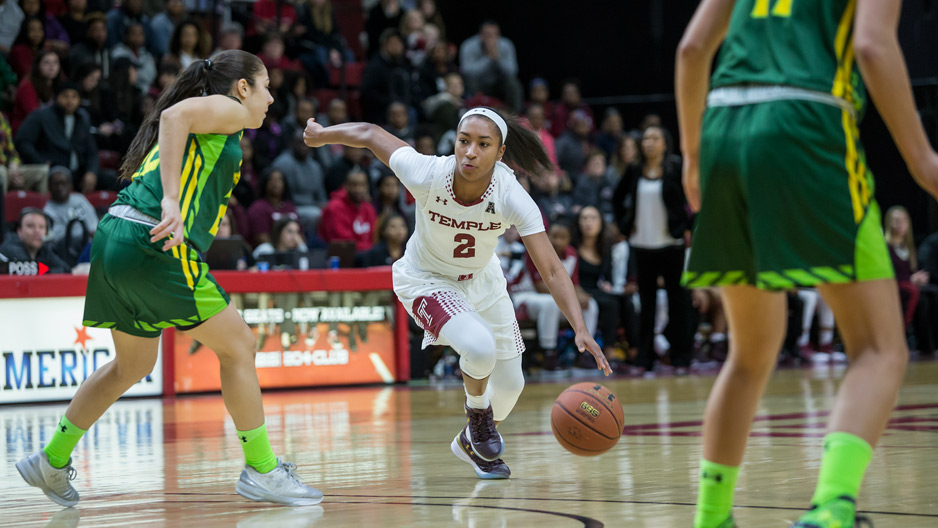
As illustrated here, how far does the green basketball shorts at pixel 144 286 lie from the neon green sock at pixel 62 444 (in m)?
0.43

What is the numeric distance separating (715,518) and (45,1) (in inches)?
504

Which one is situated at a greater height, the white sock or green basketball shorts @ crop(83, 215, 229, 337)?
green basketball shorts @ crop(83, 215, 229, 337)

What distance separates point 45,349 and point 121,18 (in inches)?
224

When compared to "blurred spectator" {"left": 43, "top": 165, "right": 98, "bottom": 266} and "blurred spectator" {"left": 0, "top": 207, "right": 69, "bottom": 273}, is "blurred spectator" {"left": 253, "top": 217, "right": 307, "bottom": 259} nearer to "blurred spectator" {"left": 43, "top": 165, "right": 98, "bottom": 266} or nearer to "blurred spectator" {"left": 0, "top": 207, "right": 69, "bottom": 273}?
"blurred spectator" {"left": 43, "top": 165, "right": 98, "bottom": 266}

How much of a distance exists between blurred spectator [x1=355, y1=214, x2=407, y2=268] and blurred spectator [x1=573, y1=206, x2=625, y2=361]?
2064mm

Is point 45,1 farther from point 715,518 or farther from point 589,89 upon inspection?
point 715,518

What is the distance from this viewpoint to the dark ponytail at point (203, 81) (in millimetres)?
4133

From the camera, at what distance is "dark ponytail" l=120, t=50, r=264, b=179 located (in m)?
4.13

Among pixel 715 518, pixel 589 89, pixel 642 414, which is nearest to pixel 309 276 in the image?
pixel 642 414

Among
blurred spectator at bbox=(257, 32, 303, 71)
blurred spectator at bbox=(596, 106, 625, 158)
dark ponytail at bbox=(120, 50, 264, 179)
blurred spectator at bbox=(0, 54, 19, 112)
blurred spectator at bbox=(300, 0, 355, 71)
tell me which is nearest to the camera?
dark ponytail at bbox=(120, 50, 264, 179)

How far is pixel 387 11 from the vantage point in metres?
15.8

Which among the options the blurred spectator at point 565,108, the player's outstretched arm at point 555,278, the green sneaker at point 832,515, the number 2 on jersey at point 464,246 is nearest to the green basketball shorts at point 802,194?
the green sneaker at point 832,515

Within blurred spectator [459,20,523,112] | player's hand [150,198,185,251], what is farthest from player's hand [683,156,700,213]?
blurred spectator [459,20,523,112]

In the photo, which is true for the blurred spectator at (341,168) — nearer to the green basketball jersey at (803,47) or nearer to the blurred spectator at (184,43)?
the blurred spectator at (184,43)
